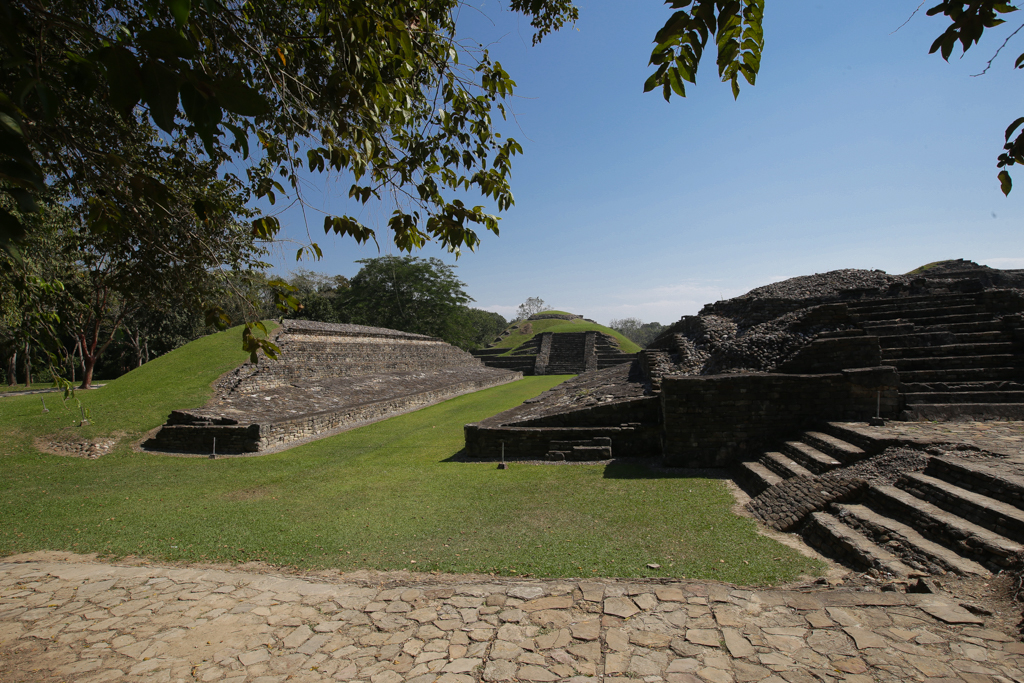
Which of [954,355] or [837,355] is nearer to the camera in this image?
[837,355]

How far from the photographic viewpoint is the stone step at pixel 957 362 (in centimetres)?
714

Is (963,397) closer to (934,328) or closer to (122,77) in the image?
(934,328)

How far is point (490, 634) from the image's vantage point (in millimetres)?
3150

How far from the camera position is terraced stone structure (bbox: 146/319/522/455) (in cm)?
968

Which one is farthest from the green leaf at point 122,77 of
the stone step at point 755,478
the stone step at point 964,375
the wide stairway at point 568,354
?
the wide stairway at point 568,354

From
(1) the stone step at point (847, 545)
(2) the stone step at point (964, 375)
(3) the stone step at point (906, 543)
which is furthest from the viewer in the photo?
(2) the stone step at point (964, 375)

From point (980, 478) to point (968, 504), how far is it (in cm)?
40

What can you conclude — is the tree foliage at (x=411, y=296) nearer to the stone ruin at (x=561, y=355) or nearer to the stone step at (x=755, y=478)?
the stone ruin at (x=561, y=355)

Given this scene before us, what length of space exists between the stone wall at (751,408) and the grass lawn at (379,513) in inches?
33.6

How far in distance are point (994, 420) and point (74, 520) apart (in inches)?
443

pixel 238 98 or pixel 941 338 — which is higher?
pixel 238 98

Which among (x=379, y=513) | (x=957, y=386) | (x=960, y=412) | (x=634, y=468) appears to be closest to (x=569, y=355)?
(x=634, y=468)

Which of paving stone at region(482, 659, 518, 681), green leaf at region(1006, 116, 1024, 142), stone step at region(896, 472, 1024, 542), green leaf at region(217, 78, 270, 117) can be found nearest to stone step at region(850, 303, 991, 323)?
stone step at region(896, 472, 1024, 542)

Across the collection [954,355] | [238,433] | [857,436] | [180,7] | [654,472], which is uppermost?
[180,7]
